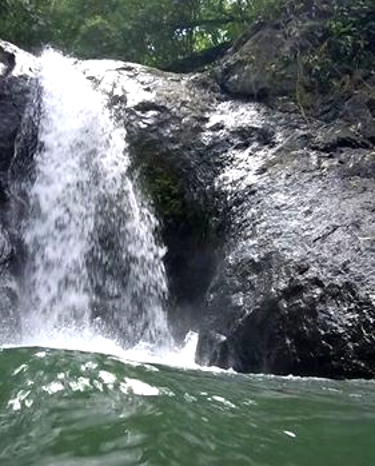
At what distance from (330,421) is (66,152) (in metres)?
7.23

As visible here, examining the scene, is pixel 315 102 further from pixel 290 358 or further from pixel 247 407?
pixel 247 407

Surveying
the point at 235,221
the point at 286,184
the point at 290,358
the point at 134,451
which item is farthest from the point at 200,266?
the point at 134,451

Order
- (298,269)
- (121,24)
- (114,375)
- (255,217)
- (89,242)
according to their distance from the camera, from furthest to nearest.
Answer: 1. (121,24)
2. (89,242)
3. (255,217)
4. (298,269)
5. (114,375)

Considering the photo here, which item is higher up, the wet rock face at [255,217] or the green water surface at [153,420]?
the wet rock face at [255,217]

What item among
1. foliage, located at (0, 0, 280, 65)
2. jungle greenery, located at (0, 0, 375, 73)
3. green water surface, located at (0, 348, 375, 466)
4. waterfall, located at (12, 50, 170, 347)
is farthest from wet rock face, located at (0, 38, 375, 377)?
foliage, located at (0, 0, 280, 65)

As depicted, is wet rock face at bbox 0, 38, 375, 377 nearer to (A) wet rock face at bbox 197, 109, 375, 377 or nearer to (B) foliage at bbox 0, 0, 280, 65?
(A) wet rock face at bbox 197, 109, 375, 377

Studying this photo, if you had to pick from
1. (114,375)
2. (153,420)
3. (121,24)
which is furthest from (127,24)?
(153,420)

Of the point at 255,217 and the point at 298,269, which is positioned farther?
the point at 255,217

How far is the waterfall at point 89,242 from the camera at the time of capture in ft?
27.9

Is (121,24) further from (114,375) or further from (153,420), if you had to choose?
(153,420)

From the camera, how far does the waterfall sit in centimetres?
849

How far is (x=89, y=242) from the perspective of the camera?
898cm

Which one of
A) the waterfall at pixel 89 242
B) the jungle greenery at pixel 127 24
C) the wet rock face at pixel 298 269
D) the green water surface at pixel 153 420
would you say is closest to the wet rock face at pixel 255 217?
the wet rock face at pixel 298 269

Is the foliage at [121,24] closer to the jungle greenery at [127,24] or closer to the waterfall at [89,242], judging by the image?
the jungle greenery at [127,24]
